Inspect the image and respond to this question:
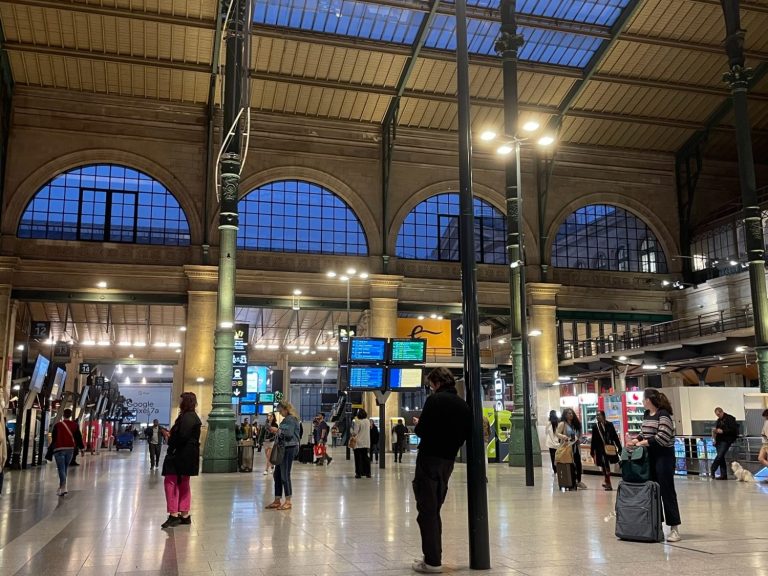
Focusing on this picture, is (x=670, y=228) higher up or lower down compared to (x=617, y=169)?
lower down

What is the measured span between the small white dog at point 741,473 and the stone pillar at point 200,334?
2192 centimetres

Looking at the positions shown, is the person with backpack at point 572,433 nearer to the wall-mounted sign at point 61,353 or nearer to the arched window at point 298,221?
the arched window at point 298,221

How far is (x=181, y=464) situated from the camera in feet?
32.1

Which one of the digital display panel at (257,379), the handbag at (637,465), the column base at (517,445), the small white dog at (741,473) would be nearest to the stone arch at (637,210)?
the digital display panel at (257,379)

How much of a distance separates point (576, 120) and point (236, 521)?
107ft

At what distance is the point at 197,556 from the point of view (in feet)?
24.4

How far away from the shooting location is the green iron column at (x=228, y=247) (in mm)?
18641

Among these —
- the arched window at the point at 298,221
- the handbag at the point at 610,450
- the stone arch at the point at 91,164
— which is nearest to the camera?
the handbag at the point at 610,450

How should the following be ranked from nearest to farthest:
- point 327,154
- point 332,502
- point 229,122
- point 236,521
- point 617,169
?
point 236,521 → point 332,502 → point 229,122 → point 327,154 → point 617,169

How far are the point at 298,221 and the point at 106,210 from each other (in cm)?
912

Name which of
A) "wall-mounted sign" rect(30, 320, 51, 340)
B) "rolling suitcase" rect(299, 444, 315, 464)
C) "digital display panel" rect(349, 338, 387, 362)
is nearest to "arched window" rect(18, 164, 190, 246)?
"wall-mounted sign" rect(30, 320, 51, 340)

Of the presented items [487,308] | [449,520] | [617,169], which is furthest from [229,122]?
[617,169]

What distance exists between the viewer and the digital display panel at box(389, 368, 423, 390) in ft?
74.2

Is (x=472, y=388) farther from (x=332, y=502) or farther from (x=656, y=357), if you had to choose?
(x=656, y=357)
